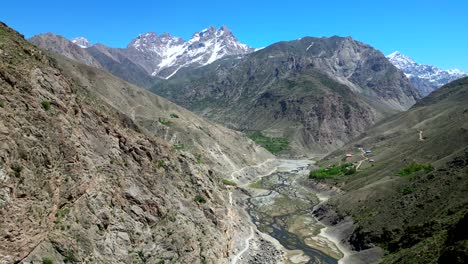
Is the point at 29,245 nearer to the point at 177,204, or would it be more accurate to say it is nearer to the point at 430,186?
the point at 177,204

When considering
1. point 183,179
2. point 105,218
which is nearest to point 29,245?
point 105,218

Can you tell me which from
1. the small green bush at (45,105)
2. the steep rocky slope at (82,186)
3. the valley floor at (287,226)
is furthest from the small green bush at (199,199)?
the small green bush at (45,105)

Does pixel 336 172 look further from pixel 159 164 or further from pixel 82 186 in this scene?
pixel 82 186

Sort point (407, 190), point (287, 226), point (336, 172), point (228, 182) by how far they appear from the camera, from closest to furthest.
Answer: point (407, 190)
point (287, 226)
point (228, 182)
point (336, 172)

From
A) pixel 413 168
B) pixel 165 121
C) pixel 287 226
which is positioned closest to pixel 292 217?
pixel 287 226

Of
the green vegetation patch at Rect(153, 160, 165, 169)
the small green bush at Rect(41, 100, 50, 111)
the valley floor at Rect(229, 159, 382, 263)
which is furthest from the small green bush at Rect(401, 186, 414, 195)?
the small green bush at Rect(41, 100, 50, 111)

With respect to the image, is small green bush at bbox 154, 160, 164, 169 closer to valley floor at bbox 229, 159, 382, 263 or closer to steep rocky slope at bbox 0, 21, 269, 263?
steep rocky slope at bbox 0, 21, 269, 263

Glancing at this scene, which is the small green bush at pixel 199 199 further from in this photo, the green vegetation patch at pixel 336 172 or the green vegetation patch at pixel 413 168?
the green vegetation patch at pixel 336 172

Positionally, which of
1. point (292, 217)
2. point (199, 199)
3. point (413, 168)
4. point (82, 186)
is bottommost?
point (292, 217)
